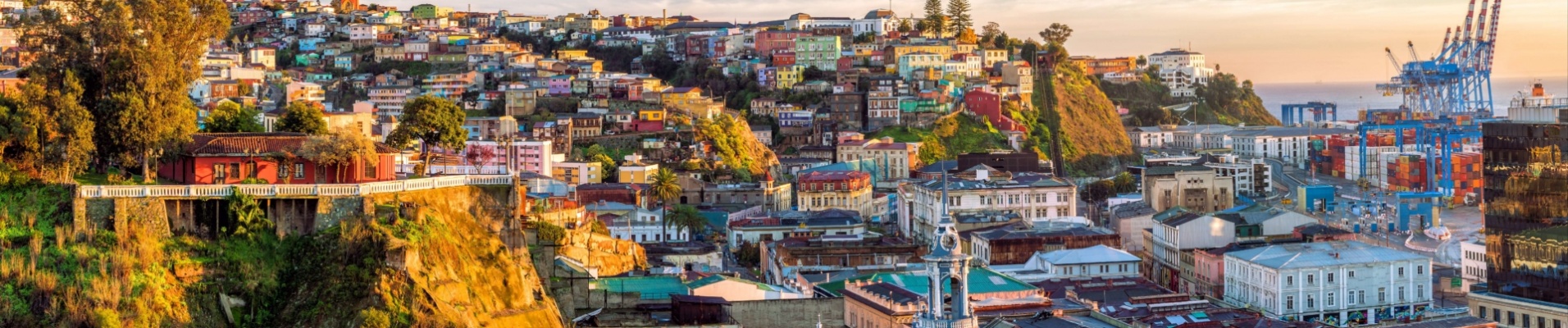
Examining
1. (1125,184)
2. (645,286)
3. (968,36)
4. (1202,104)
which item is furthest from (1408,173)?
(645,286)

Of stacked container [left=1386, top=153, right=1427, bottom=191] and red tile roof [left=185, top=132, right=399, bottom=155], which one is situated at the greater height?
red tile roof [left=185, top=132, right=399, bottom=155]

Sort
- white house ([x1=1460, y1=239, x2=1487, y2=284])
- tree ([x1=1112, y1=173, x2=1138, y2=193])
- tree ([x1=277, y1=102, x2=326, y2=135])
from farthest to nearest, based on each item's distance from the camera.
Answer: tree ([x1=1112, y1=173, x2=1138, y2=193]) → white house ([x1=1460, y1=239, x2=1487, y2=284]) → tree ([x1=277, y1=102, x2=326, y2=135])

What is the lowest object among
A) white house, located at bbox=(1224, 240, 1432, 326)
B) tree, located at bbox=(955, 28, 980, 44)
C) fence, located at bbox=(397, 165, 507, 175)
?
white house, located at bbox=(1224, 240, 1432, 326)

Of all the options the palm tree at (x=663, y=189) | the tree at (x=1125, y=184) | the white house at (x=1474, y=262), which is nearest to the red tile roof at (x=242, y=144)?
the palm tree at (x=663, y=189)

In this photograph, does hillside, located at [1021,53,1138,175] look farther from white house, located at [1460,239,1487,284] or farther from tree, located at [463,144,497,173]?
white house, located at [1460,239,1487,284]

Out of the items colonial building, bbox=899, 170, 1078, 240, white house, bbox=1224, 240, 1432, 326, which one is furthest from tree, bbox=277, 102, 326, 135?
colonial building, bbox=899, 170, 1078, 240

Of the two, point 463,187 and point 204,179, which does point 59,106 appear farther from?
point 463,187

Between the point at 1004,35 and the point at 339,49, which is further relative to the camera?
the point at 1004,35

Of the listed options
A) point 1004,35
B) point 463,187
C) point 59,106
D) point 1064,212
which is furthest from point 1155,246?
point 1004,35
